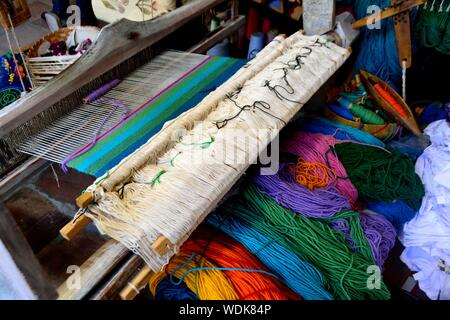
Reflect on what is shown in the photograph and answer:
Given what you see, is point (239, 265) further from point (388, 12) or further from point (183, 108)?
point (388, 12)

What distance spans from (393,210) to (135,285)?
165cm

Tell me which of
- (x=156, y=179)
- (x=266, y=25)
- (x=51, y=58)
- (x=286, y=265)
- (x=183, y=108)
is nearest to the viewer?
(x=156, y=179)

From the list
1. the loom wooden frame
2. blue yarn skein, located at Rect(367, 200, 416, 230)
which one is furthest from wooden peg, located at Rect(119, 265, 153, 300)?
blue yarn skein, located at Rect(367, 200, 416, 230)

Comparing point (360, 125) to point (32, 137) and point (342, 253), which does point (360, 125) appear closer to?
point (342, 253)

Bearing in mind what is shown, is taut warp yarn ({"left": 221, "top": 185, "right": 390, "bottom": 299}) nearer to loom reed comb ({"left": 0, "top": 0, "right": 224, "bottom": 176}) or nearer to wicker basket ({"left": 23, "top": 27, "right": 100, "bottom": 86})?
loom reed comb ({"left": 0, "top": 0, "right": 224, "bottom": 176})

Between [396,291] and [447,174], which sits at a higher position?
[447,174]

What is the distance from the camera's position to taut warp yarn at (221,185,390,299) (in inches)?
66.6

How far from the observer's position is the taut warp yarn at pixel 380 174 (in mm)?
2145

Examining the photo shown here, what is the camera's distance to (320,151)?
7.09 ft

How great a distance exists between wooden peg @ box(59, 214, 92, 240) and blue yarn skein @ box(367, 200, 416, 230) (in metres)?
1.66

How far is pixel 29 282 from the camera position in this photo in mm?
1085

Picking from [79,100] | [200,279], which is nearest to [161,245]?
[200,279]

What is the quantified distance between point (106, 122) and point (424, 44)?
2520 millimetres
